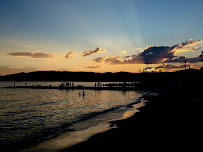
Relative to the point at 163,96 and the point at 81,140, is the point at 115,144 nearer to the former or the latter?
the point at 81,140

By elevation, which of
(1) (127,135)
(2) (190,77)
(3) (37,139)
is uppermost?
(2) (190,77)

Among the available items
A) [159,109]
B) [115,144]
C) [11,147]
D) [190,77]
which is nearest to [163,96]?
[159,109]

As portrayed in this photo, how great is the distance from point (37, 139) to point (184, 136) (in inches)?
449

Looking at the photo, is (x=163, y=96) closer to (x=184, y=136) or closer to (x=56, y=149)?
(x=184, y=136)

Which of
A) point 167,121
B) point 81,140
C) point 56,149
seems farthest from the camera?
point 167,121

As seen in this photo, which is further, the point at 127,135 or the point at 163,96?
the point at 163,96

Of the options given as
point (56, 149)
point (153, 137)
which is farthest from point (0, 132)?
point (153, 137)

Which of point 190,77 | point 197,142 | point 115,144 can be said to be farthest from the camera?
point 190,77

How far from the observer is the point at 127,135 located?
12.2 metres

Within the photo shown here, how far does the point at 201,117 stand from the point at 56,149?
13.3 meters

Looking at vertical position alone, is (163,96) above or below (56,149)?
above

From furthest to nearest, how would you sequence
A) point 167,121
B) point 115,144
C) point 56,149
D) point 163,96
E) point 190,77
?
point 190,77 → point 163,96 → point 167,121 → point 56,149 → point 115,144

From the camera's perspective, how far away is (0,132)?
53.3 ft

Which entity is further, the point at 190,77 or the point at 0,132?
the point at 190,77
